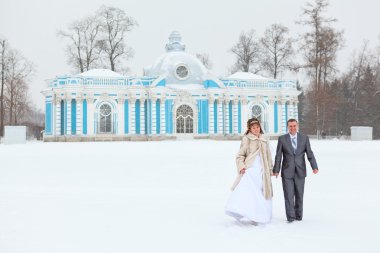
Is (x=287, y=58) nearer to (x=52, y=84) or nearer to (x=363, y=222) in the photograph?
(x=52, y=84)

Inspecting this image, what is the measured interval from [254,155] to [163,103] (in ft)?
99.0

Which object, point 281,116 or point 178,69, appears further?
point 281,116

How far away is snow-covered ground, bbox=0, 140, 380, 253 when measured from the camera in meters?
5.38

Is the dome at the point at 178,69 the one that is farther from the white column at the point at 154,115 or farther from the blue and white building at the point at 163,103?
the white column at the point at 154,115

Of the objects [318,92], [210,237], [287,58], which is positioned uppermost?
[287,58]

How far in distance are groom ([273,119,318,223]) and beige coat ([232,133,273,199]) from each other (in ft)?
0.55

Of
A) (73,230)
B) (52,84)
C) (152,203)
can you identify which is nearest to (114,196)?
(152,203)

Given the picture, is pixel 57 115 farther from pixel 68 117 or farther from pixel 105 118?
pixel 105 118

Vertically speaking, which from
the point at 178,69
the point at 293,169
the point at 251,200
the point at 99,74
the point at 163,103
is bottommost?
the point at 251,200

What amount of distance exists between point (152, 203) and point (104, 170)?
5.24m

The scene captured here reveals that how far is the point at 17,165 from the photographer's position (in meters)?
14.5

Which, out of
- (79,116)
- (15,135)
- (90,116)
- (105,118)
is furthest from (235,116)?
(15,135)

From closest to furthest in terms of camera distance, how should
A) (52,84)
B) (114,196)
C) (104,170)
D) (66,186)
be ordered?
1. (114,196)
2. (66,186)
3. (104,170)
4. (52,84)

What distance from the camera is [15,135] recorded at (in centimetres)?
3097
